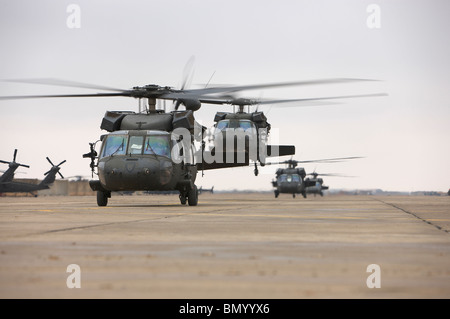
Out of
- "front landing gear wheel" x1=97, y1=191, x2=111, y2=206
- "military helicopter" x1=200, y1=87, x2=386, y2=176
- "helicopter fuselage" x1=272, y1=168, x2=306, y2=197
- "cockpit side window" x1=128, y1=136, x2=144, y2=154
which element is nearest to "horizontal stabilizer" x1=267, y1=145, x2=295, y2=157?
"military helicopter" x1=200, y1=87, x2=386, y2=176

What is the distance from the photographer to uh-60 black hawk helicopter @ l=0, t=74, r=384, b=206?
23.8m

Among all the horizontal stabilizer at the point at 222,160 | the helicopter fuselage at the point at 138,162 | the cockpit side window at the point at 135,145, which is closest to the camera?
the helicopter fuselage at the point at 138,162

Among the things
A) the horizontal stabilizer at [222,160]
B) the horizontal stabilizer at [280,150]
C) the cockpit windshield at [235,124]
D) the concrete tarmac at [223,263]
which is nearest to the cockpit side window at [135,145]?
the horizontal stabilizer at [222,160]

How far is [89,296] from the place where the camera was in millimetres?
4941

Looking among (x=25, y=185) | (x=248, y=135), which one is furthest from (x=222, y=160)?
(x=25, y=185)

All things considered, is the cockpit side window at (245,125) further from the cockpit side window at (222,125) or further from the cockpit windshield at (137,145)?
the cockpit windshield at (137,145)

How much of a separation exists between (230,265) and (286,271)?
2.11 ft

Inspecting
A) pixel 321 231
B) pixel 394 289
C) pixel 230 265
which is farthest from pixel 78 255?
pixel 321 231

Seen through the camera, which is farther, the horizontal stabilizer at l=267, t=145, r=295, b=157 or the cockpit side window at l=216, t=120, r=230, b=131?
the cockpit side window at l=216, t=120, r=230, b=131

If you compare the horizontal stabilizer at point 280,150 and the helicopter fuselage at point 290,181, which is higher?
the horizontal stabilizer at point 280,150

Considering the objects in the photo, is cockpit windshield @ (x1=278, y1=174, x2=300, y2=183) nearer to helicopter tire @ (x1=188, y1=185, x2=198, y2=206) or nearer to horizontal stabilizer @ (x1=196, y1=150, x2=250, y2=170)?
horizontal stabilizer @ (x1=196, y1=150, x2=250, y2=170)

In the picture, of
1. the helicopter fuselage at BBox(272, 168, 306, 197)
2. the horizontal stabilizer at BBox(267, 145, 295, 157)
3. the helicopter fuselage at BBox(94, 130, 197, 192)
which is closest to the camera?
the helicopter fuselage at BBox(94, 130, 197, 192)

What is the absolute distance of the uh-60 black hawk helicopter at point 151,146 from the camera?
78.1ft
